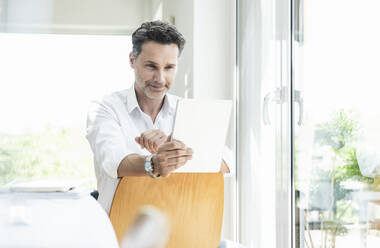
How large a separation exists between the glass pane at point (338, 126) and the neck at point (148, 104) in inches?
22.8

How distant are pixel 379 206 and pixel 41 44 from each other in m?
3.15

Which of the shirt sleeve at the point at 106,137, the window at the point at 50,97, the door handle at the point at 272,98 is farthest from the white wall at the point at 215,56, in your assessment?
the window at the point at 50,97

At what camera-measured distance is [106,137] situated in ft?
5.10

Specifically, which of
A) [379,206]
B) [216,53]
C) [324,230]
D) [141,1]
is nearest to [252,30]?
[216,53]

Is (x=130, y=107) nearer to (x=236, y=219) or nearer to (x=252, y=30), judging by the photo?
(x=252, y=30)

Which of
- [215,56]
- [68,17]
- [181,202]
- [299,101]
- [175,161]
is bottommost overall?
[181,202]

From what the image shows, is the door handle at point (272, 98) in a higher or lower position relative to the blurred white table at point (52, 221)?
higher

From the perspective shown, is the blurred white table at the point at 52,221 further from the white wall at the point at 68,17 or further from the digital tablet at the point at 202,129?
the white wall at the point at 68,17

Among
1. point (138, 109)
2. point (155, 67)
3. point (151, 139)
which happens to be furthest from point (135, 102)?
point (151, 139)

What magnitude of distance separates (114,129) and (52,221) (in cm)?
116

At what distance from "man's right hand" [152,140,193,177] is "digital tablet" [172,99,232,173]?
0.02m

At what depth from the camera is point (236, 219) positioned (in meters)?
2.68

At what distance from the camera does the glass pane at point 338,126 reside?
1366 millimetres

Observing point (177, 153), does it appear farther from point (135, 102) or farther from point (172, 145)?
point (135, 102)
